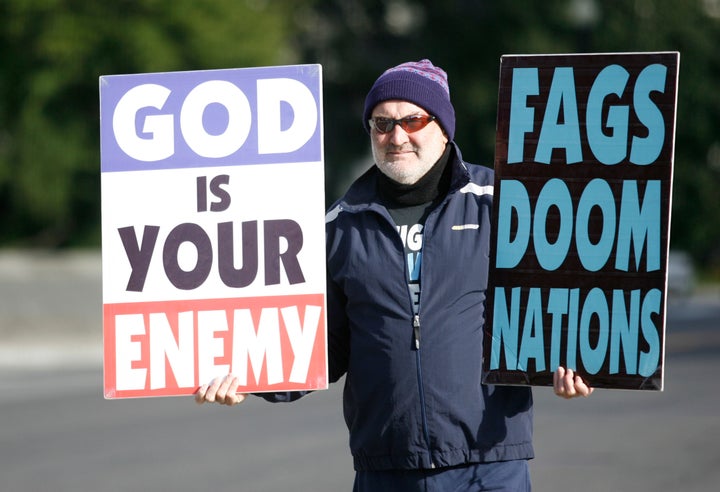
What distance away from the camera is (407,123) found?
356cm

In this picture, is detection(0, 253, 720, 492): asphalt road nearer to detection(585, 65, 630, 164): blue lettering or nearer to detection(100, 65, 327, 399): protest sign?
detection(100, 65, 327, 399): protest sign

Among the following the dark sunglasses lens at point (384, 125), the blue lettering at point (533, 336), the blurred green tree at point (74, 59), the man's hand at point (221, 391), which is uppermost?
the blurred green tree at point (74, 59)

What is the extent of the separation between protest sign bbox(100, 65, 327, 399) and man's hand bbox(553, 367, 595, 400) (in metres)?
0.67

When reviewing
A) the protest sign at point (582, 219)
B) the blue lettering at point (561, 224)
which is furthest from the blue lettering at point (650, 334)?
the blue lettering at point (561, 224)

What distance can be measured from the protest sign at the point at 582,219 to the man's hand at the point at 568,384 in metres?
0.03

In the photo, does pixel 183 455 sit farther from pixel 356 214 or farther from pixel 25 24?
pixel 25 24

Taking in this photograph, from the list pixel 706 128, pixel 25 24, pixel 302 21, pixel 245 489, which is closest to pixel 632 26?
pixel 706 128

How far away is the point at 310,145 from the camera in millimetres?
3809

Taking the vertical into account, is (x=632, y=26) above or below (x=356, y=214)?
above

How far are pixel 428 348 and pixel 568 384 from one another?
0.39 metres

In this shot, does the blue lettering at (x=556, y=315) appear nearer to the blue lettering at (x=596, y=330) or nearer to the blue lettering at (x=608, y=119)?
the blue lettering at (x=596, y=330)

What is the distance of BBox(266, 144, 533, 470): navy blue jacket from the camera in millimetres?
3488

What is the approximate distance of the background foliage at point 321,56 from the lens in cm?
2581

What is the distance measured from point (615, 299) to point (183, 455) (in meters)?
6.85
